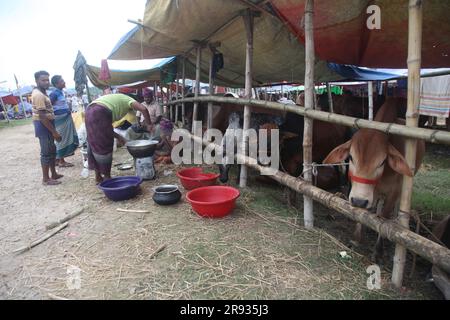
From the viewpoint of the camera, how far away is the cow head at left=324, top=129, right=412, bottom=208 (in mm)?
2521

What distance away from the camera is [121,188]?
434cm

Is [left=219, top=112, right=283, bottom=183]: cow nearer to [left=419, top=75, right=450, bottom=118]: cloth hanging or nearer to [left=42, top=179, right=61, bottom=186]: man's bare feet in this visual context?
[left=42, top=179, right=61, bottom=186]: man's bare feet

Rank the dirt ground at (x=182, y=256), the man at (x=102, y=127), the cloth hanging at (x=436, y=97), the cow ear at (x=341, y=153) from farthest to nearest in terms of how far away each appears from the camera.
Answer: the cloth hanging at (x=436, y=97), the man at (x=102, y=127), the cow ear at (x=341, y=153), the dirt ground at (x=182, y=256)

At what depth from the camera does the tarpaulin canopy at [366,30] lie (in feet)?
11.0

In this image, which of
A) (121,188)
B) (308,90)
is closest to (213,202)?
(121,188)

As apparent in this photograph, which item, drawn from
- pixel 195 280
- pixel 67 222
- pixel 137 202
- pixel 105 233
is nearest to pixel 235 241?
pixel 195 280

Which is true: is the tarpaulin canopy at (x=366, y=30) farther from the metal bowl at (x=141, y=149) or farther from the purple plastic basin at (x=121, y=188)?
the purple plastic basin at (x=121, y=188)

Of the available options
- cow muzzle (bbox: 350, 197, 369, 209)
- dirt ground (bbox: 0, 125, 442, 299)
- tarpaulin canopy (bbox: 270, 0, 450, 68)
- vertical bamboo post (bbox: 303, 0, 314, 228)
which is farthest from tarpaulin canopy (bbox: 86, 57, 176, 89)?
cow muzzle (bbox: 350, 197, 369, 209)

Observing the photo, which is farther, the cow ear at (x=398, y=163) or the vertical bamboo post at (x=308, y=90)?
the vertical bamboo post at (x=308, y=90)

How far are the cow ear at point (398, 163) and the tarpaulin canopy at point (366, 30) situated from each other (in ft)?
6.15

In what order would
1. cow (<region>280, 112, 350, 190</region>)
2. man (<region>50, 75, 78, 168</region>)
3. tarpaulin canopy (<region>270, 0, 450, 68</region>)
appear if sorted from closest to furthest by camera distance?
tarpaulin canopy (<region>270, 0, 450, 68</region>)
cow (<region>280, 112, 350, 190</region>)
man (<region>50, 75, 78, 168</region>)

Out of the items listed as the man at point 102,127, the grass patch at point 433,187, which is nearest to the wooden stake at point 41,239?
the man at point 102,127

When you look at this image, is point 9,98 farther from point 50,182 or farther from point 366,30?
point 366,30

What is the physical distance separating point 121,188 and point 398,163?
354 cm
